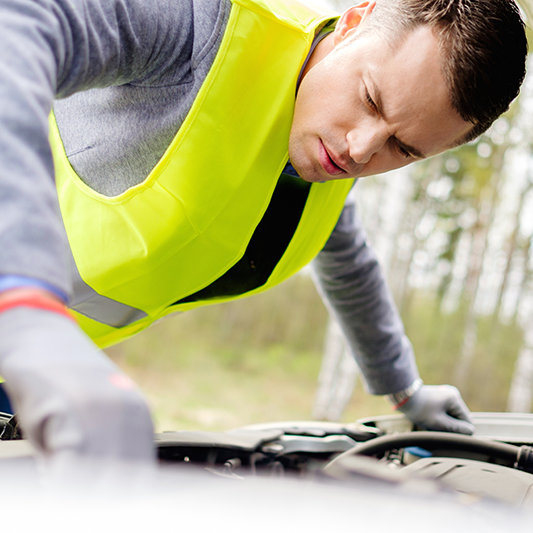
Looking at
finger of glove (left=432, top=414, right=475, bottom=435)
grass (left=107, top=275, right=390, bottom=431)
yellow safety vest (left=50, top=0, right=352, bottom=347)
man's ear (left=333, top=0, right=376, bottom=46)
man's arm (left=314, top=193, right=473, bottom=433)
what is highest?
man's ear (left=333, top=0, right=376, bottom=46)

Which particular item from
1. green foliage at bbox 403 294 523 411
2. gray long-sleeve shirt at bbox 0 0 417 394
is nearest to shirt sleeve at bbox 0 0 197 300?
gray long-sleeve shirt at bbox 0 0 417 394

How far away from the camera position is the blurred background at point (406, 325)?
6.57 meters

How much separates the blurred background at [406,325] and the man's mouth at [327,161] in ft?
16.5

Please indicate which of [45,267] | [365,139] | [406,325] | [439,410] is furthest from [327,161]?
[406,325]

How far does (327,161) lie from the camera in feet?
3.41

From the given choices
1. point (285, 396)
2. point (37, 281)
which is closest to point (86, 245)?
point (37, 281)

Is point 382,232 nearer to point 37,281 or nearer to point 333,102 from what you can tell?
point 333,102

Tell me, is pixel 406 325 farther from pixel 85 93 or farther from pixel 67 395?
pixel 67 395

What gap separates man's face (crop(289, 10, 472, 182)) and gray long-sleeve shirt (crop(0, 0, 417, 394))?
0.73ft

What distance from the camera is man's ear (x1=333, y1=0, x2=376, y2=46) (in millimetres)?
1028

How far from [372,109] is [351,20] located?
24cm

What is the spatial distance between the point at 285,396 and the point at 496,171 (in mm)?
5238

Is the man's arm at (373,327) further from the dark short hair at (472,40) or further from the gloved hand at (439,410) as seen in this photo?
the dark short hair at (472,40)

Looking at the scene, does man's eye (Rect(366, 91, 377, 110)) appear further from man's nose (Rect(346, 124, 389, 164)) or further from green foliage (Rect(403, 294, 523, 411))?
green foliage (Rect(403, 294, 523, 411))
